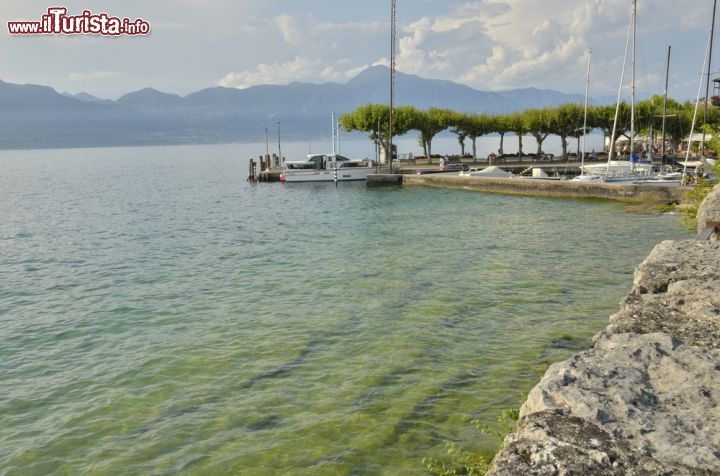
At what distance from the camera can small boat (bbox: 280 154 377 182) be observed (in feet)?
226

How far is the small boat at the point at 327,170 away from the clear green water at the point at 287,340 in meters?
37.1

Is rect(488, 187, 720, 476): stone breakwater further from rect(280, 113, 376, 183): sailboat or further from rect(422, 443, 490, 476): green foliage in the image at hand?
rect(280, 113, 376, 183): sailboat

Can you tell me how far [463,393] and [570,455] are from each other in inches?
262

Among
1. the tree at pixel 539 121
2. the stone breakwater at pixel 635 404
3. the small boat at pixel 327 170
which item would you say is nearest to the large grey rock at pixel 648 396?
the stone breakwater at pixel 635 404

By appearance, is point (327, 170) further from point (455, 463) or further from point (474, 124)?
point (455, 463)

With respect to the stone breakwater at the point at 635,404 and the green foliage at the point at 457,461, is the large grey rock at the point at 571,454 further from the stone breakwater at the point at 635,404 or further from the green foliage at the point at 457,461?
the green foliage at the point at 457,461

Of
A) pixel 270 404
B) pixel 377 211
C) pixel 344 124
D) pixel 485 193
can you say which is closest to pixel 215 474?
pixel 270 404

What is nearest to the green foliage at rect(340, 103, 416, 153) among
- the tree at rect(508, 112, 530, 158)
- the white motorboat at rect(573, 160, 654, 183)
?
the tree at rect(508, 112, 530, 158)

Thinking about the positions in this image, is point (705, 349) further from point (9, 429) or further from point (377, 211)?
point (377, 211)

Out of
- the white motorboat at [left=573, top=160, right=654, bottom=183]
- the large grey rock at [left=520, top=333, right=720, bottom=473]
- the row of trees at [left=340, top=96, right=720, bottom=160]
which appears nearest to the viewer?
the large grey rock at [left=520, top=333, right=720, bottom=473]

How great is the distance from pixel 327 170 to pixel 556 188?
29505 millimetres

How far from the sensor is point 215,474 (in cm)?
809

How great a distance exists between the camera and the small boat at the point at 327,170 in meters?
A: 68.8

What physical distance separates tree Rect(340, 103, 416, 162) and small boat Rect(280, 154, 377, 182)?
10.5m
